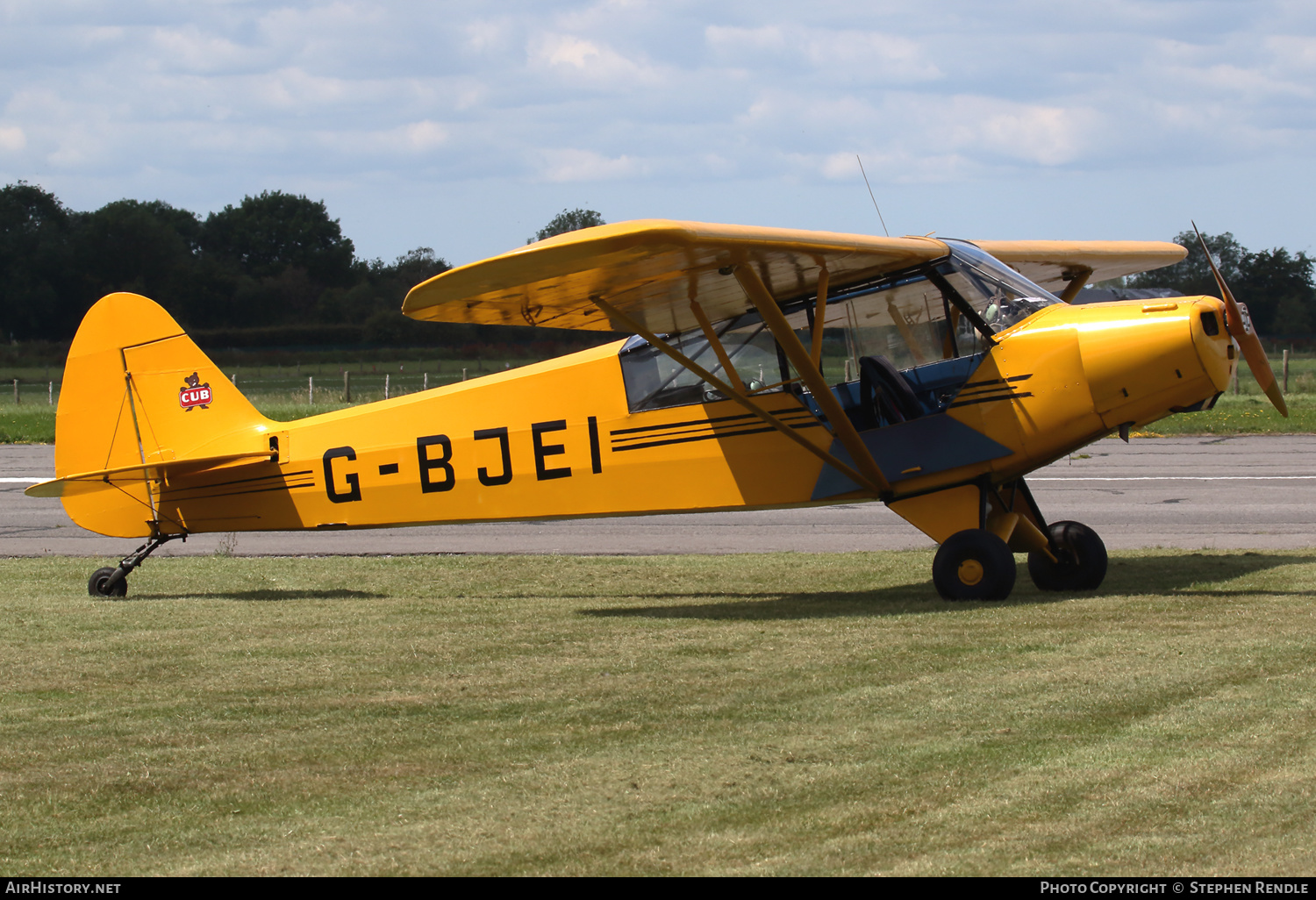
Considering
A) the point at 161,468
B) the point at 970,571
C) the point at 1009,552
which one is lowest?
the point at 970,571

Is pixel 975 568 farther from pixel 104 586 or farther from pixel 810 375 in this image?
pixel 104 586

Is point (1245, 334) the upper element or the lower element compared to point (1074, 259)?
lower

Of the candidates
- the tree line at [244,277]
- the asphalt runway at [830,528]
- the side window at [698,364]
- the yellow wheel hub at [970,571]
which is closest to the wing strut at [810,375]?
the side window at [698,364]

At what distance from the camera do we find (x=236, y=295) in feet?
209

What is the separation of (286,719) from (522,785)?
181 centimetres

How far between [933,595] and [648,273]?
11.1 ft

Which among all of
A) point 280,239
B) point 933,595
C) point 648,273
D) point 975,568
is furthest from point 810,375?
point 280,239

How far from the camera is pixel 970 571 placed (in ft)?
30.6

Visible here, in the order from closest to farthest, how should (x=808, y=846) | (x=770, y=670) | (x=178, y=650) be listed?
1. (x=808, y=846)
2. (x=770, y=670)
3. (x=178, y=650)

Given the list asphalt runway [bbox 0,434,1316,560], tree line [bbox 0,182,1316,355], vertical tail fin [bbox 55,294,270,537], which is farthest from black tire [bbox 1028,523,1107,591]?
tree line [bbox 0,182,1316,355]

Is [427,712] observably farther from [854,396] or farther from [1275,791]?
[854,396]

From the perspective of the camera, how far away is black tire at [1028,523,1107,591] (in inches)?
396

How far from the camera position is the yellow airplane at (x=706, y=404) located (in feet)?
29.6

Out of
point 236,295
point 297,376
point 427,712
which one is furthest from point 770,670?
point 236,295
